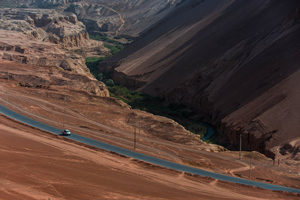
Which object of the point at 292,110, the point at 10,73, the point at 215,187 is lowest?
the point at 215,187

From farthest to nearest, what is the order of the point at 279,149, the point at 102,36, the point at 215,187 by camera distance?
the point at 102,36 → the point at 279,149 → the point at 215,187

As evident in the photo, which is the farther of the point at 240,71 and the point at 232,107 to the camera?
the point at 240,71

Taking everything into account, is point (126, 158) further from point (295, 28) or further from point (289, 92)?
point (295, 28)

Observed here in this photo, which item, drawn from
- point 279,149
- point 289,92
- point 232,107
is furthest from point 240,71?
point 279,149

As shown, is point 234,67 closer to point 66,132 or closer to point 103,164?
point 66,132

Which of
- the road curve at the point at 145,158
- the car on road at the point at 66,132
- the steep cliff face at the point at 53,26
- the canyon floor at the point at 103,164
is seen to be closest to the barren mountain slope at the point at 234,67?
the canyon floor at the point at 103,164

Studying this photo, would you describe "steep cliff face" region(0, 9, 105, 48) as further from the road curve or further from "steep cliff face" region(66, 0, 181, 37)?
the road curve
